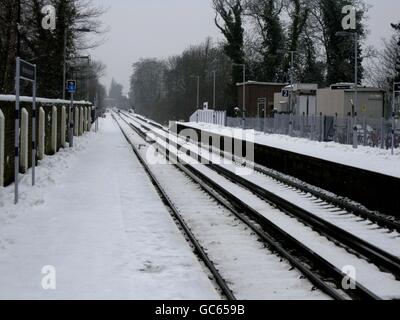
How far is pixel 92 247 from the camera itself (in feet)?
29.7

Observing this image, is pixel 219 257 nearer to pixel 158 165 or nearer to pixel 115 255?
pixel 115 255

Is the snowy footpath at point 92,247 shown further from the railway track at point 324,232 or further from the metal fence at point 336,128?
the metal fence at point 336,128

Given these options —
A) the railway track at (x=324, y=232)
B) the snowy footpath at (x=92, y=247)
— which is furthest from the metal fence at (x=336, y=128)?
the snowy footpath at (x=92, y=247)

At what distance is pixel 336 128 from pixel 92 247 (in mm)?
25762

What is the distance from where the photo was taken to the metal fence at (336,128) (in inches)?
1099

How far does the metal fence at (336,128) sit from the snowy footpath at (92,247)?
51.7 ft

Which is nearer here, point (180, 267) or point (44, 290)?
point (44, 290)

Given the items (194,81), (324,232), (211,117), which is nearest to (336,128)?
(324,232)

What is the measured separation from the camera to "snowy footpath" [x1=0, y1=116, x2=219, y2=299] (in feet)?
22.8

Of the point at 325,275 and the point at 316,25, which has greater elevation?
the point at 316,25

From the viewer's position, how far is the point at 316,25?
206ft
